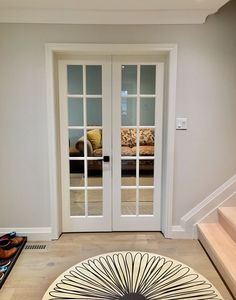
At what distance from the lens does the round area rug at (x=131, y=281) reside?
2.25 m

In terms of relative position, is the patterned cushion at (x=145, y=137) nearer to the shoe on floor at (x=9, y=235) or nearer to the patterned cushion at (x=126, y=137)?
the patterned cushion at (x=126, y=137)

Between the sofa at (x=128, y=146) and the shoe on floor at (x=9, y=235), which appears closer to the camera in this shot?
the shoe on floor at (x=9, y=235)

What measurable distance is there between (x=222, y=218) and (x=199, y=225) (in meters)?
0.27

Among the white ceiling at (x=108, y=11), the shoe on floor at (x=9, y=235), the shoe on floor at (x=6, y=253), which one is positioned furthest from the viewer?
the shoe on floor at (x=9, y=235)

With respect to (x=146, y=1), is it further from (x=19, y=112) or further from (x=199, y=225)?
(x=199, y=225)

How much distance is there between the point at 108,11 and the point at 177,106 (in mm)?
1202

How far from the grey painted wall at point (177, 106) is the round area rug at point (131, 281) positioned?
0.77m

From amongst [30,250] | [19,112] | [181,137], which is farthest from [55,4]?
[30,250]

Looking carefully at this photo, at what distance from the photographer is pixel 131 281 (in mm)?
2410

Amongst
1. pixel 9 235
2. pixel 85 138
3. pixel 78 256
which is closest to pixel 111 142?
pixel 85 138

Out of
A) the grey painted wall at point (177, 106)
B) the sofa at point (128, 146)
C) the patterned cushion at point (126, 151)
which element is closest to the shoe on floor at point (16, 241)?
the grey painted wall at point (177, 106)

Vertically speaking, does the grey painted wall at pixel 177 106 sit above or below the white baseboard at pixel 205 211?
above

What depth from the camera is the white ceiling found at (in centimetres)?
267

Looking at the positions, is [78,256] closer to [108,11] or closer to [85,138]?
[85,138]
